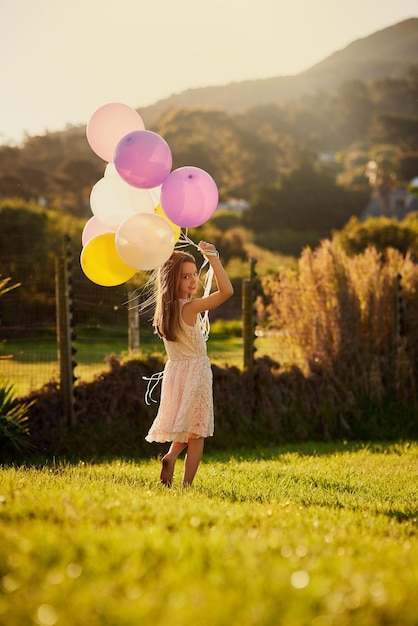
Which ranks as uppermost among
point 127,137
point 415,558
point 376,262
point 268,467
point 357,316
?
point 127,137

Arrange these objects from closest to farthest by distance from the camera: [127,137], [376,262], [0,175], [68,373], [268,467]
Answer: [127,137] < [268,467] < [68,373] < [376,262] < [0,175]

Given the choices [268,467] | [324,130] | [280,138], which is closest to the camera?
[268,467]

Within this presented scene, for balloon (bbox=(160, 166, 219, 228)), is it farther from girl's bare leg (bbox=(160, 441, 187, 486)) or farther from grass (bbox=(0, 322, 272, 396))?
grass (bbox=(0, 322, 272, 396))

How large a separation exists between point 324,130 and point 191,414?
101894 millimetres

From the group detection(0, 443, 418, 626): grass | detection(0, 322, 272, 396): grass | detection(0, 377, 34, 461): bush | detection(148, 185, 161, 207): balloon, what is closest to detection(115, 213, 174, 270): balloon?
detection(148, 185, 161, 207): balloon

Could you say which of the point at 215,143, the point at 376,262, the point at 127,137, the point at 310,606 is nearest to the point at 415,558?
the point at 310,606

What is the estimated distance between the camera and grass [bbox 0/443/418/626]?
2648 millimetres

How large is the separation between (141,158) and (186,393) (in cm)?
166

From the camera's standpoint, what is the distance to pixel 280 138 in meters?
79.6

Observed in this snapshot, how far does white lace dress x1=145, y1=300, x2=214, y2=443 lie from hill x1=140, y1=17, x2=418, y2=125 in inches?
4135

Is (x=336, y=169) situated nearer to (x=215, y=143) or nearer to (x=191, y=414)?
(x=215, y=143)

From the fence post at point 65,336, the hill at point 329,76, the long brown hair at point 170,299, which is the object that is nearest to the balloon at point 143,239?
the long brown hair at point 170,299

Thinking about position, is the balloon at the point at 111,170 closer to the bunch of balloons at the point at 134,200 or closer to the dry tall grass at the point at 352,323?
the bunch of balloons at the point at 134,200

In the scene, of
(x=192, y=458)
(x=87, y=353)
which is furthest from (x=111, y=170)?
(x=87, y=353)
